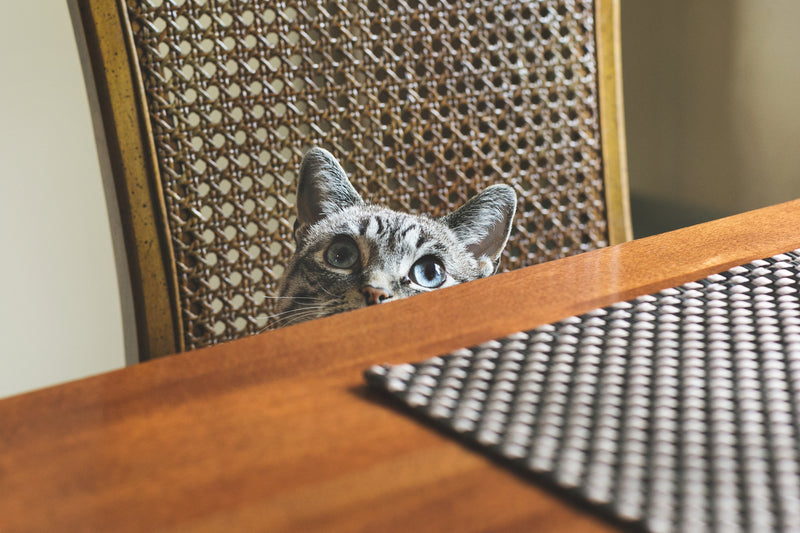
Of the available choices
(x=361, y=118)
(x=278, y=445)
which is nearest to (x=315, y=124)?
(x=361, y=118)

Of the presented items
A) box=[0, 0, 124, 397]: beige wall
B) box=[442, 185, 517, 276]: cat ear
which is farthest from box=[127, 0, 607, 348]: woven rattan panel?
box=[0, 0, 124, 397]: beige wall

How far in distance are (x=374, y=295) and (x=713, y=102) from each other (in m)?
1.40

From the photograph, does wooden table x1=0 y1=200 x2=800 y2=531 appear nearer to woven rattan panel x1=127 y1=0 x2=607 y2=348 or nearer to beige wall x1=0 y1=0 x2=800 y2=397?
woven rattan panel x1=127 y1=0 x2=607 y2=348

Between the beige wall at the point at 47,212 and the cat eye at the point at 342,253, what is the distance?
2.78 ft

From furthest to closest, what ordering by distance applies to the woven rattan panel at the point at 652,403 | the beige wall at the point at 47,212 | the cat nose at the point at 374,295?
the beige wall at the point at 47,212
the cat nose at the point at 374,295
the woven rattan panel at the point at 652,403

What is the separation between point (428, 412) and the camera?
32 centimetres

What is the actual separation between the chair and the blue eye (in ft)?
0.40

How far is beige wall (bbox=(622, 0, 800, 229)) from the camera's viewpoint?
5.15ft

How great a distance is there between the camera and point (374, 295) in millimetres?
731

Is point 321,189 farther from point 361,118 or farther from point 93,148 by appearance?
point 93,148

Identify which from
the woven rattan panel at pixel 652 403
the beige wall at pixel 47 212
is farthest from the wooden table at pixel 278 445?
the beige wall at pixel 47 212

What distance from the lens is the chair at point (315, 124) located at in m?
0.76

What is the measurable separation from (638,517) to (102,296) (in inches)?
58.3

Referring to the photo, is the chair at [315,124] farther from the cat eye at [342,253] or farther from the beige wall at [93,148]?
the beige wall at [93,148]
